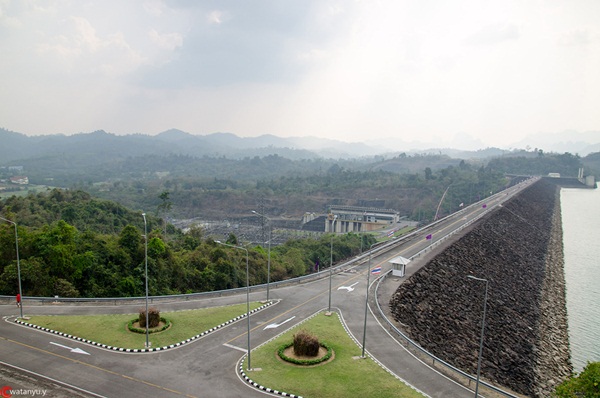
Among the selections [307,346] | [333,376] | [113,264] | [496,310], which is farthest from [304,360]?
[496,310]

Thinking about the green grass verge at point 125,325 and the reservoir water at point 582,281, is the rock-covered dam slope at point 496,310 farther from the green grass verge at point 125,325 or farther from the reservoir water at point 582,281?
the green grass verge at point 125,325

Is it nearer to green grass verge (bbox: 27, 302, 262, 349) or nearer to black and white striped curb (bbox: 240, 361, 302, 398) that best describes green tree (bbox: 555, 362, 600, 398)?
black and white striped curb (bbox: 240, 361, 302, 398)

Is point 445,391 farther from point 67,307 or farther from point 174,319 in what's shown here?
point 67,307

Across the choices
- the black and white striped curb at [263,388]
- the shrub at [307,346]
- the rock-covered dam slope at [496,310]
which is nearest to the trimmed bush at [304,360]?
the shrub at [307,346]

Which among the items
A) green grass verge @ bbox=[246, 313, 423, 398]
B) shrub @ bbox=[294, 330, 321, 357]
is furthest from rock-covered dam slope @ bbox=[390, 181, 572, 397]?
shrub @ bbox=[294, 330, 321, 357]

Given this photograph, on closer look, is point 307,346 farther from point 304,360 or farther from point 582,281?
point 582,281

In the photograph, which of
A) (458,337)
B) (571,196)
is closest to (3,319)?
(458,337)
